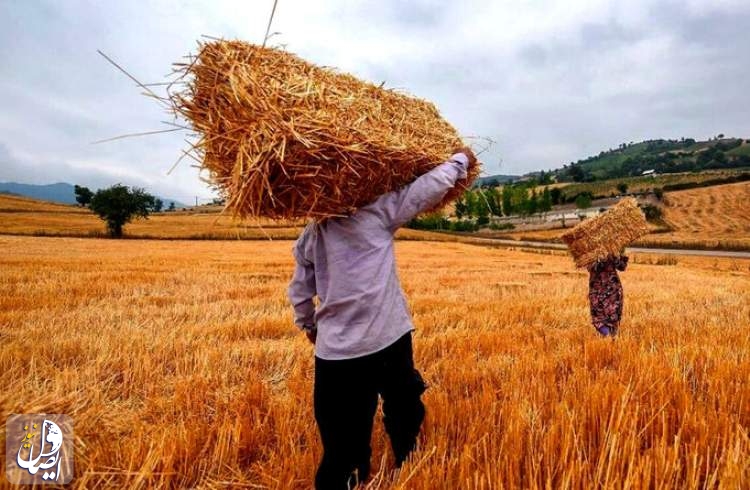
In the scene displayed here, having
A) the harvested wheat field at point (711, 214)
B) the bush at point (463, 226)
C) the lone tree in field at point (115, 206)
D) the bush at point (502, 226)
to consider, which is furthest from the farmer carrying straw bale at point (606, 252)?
the bush at point (502, 226)

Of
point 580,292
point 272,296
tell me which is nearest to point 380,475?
point 272,296

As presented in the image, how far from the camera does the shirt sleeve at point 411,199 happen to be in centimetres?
263

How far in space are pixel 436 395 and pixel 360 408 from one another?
1.00 metres

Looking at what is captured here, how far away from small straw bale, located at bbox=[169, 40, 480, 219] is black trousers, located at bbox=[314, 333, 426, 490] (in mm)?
880

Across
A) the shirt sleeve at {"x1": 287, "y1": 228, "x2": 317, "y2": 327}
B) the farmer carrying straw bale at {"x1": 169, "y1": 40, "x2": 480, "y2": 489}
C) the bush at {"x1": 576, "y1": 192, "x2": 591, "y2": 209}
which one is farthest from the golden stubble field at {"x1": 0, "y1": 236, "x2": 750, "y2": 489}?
the bush at {"x1": 576, "y1": 192, "x2": 591, "y2": 209}

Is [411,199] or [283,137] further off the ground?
[283,137]

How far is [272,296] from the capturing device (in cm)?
946

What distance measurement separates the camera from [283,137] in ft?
7.14

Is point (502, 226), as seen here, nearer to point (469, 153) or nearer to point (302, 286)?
point (469, 153)

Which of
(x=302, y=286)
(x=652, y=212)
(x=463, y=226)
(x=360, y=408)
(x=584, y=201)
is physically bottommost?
(x=463, y=226)

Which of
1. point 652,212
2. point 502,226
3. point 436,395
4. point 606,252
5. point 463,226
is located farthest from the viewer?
point 502,226

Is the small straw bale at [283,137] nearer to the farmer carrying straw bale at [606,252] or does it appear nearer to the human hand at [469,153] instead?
the human hand at [469,153]

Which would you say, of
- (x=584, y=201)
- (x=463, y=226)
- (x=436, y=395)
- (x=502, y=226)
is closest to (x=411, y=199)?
(x=436, y=395)

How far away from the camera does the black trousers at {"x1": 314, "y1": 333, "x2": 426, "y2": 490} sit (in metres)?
2.28
